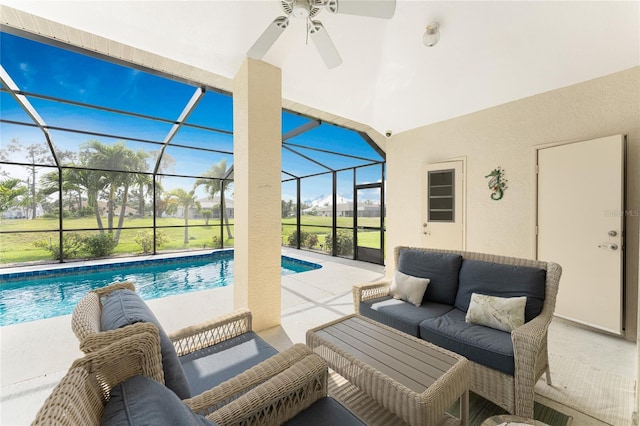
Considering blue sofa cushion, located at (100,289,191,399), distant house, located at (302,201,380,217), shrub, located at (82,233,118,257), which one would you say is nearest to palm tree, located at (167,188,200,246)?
shrub, located at (82,233,118,257)

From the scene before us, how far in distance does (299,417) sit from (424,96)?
4122 mm

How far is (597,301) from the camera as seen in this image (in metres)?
2.80

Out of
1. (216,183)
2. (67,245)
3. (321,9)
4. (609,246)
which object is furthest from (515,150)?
(67,245)

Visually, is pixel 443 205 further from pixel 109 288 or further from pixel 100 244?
pixel 100 244

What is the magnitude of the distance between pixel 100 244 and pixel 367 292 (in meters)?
8.64

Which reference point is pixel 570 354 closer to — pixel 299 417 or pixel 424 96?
pixel 299 417

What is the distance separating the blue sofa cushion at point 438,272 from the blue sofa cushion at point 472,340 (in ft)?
0.89

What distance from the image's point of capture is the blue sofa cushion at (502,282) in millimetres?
1941

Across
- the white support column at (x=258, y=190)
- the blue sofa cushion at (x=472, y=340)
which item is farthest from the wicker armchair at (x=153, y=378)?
the white support column at (x=258, y=190)

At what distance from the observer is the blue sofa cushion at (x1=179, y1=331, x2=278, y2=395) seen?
1.38 metres

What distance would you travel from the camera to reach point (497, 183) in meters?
3.65

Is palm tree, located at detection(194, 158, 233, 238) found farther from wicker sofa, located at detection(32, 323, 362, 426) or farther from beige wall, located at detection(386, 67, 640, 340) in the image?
wicker sofa, located at detection(32, 323, 362, 426)

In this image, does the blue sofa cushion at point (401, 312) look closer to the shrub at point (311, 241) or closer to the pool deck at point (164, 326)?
the pool deck at point (164, 326)

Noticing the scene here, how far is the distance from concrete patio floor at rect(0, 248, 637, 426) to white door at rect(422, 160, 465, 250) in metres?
1.55
